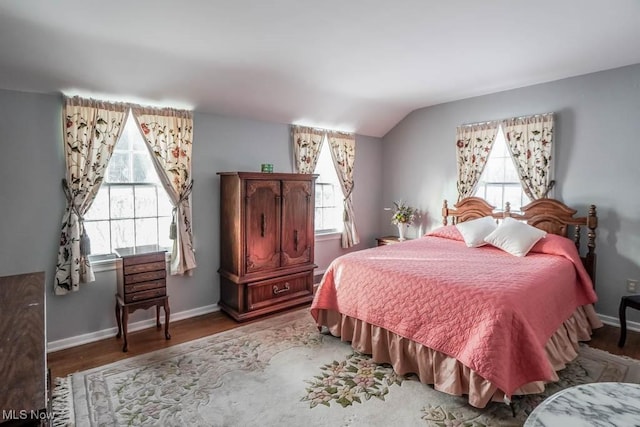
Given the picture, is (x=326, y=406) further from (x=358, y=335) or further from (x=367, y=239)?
(x=367, y=239)

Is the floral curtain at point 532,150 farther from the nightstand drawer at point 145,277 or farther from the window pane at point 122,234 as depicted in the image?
the window pane at point 122,234

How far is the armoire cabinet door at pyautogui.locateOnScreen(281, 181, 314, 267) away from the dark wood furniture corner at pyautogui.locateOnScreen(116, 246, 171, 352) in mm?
1290

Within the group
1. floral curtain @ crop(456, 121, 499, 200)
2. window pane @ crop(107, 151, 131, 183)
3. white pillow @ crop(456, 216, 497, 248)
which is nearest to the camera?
window pane @ crop(107, 151, 131, 183)

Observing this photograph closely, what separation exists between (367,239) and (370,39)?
339 centimetres

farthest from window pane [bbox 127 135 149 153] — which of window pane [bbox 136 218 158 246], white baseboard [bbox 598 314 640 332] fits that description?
white baseboard [bbox 598 314 640 332]

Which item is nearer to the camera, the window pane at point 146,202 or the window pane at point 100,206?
the window pane at point 100,206

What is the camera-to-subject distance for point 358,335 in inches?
116

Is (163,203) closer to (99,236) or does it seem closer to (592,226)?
(99,236)

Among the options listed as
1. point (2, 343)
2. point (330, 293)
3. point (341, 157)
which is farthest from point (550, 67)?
point (2, 343)

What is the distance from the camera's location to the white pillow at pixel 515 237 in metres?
3.39

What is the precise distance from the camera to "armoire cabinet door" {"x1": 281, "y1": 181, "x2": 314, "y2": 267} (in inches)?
154

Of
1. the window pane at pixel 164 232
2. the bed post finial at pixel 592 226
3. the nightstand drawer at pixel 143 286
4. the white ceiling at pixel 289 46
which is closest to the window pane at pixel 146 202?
→ the window pane at pixel 164 232

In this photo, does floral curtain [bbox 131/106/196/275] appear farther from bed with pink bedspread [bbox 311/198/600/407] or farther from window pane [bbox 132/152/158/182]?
bed with pink bedspread [bbox 311/198/600/407]

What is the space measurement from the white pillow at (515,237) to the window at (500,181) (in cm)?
59
